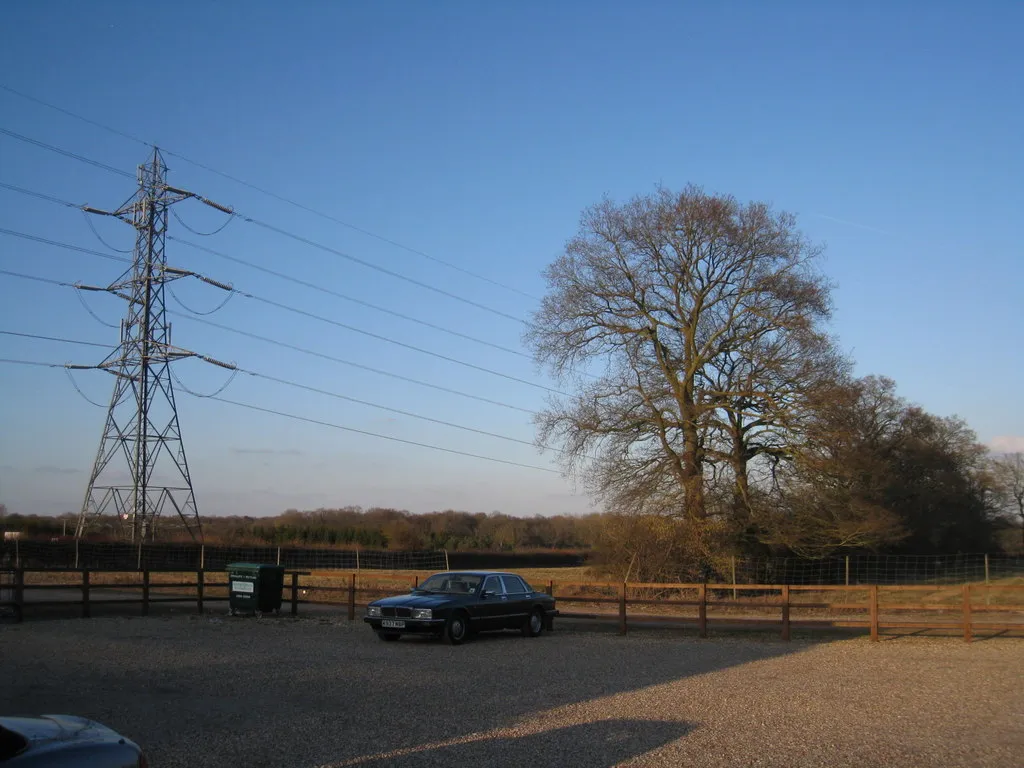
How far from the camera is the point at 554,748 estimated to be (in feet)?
27.4

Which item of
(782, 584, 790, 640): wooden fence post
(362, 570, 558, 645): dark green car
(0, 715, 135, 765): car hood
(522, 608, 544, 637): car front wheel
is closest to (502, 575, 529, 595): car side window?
(362, 570, 558, 645): dark green car

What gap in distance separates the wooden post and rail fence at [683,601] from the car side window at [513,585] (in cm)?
177

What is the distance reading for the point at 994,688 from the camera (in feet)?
41.4

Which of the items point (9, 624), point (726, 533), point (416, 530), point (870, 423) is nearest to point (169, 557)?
point (9, 624)

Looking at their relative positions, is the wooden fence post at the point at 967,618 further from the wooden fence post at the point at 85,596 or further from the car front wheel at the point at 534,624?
the wooden fence post at the point at 85,596

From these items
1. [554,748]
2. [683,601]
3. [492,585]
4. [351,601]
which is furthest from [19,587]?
[554,748]

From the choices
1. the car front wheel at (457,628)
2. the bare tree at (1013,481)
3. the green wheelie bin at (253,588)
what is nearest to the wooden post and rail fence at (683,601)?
the green wheelie bin at (253,588)

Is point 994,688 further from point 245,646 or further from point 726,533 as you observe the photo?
point 726,533

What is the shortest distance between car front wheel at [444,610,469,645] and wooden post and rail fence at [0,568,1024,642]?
3999 millimetres

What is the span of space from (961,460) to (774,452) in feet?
84.8

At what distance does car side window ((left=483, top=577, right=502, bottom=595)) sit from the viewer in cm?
1855

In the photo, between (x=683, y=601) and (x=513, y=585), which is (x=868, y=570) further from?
(x=513, y=585)

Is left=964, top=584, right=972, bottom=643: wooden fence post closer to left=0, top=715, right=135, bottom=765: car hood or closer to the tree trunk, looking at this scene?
the tree trunk

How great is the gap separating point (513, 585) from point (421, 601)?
266cm
